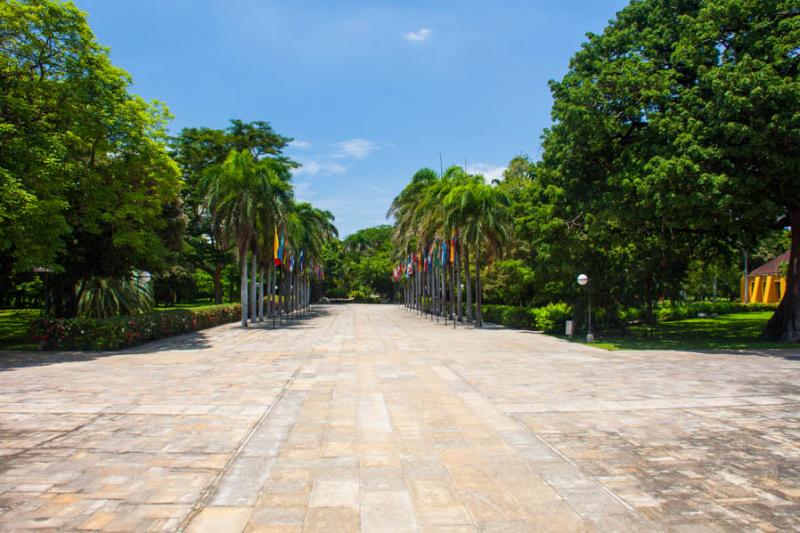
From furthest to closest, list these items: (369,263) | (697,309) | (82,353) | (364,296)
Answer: (364,296), (369,263), (697,309), (82,353)

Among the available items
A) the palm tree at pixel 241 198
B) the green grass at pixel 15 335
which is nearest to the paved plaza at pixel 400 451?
the green grass at pixel 15 335

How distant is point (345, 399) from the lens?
9258 millimetres

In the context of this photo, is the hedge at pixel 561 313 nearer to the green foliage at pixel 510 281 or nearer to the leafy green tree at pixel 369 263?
the green foliage at pixel 510 281

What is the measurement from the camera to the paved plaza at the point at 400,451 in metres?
4.46

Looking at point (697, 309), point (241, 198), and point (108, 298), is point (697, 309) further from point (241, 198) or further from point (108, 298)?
point (108, 298)

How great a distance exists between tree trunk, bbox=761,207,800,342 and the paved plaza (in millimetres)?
10046

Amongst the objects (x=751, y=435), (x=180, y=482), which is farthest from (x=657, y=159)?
(x=180, y=482)

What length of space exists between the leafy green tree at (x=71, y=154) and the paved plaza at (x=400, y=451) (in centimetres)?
615

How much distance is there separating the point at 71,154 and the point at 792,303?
93.7 ft

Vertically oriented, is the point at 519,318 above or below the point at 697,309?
below

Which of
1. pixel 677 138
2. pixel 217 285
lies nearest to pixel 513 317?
pixel 677 138

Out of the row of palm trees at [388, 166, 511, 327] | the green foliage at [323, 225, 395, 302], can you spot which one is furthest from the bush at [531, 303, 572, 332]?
the green foliage at [323, 225, 395, 302]

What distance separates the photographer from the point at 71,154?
20062 mm

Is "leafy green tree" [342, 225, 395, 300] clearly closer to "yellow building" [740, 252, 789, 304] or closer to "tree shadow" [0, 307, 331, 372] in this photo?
"yellow building" [740, 252, 789, 304]
